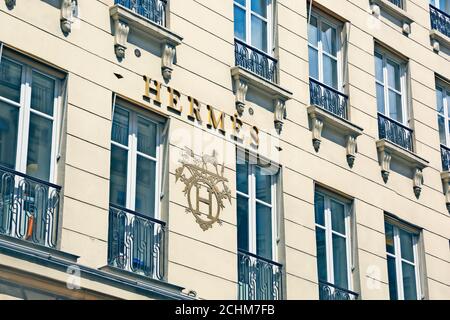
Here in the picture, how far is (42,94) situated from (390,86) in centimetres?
Answer: 835

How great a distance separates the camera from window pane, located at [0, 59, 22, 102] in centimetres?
1526

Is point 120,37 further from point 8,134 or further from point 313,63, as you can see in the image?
point 313,63

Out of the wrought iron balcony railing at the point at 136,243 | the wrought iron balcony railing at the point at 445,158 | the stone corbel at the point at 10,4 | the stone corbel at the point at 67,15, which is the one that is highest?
the wrought iron balcony railing at the point at 445,158

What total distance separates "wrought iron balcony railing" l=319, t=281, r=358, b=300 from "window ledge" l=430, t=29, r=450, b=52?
616cm

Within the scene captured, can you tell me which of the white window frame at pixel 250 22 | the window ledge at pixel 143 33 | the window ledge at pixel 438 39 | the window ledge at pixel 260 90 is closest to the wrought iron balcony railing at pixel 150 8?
the window ledge at pixel 143 33

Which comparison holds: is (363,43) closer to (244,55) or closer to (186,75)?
(244,55)

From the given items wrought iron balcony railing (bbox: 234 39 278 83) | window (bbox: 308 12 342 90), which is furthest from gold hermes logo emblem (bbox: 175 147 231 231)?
window (bbox: 308 12 342 90)

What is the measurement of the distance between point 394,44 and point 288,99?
3.86 m

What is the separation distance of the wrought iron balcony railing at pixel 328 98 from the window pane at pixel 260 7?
52.4 inches

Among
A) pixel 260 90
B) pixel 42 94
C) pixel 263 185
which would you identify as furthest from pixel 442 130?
pixel 42 94

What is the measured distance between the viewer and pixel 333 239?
64.1 feet

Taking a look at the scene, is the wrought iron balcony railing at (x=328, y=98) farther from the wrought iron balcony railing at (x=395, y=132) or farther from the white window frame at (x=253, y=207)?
the white window frame at (x=253, y=207)

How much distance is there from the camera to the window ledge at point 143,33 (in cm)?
1670

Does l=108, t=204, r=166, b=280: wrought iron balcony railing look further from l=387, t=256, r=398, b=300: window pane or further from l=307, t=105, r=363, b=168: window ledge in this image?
l=387, t=256, r=398, b=300: window pane
